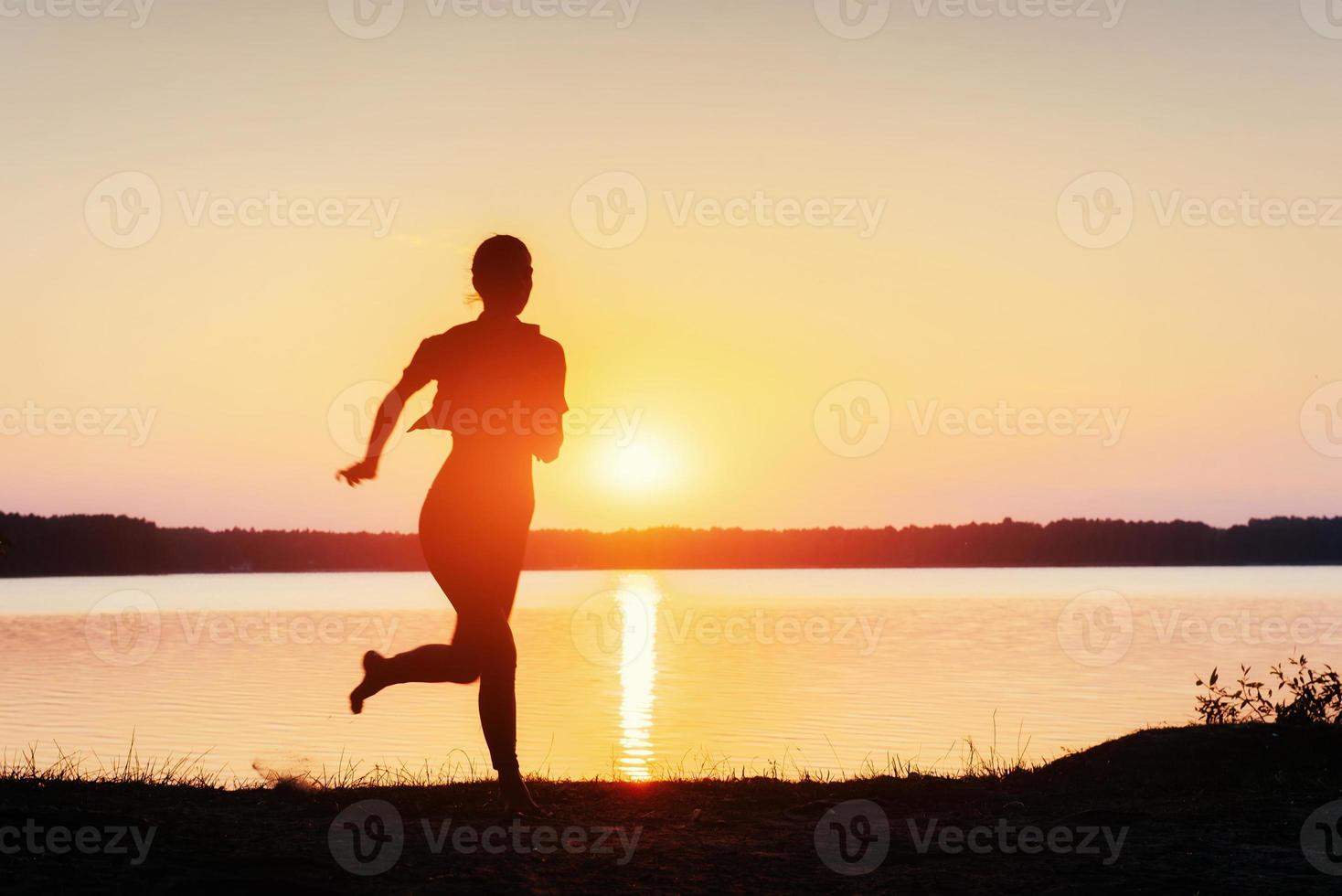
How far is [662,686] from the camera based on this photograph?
3656 centimetres

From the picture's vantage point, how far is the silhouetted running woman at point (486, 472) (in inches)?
250

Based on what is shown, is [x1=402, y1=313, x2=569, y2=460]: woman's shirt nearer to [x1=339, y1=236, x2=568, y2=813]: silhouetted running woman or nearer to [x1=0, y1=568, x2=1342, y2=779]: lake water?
[x1=339, y1=236, x2=568, y2=813]: silhouetted running woman

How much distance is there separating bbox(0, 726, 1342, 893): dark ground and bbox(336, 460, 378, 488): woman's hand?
1.66m

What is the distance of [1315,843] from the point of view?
19.9ft

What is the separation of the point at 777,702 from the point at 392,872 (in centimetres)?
2638

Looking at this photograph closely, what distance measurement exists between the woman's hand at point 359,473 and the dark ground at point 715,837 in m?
A: 1.66

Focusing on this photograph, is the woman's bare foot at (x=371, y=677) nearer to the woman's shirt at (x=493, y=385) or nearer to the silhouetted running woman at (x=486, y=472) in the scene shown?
the silhouetted running woman at (x=486, y=472)

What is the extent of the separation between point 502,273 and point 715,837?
10.0 feet

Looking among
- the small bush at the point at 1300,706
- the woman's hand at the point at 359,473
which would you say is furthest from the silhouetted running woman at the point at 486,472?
the small bush at the point at 1300,706

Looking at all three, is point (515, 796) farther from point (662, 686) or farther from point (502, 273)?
Result: point (662, 686)

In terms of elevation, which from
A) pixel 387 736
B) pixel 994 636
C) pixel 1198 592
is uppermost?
pixel 1198 592

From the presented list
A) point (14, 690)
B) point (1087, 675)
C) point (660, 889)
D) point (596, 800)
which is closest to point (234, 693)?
point (14, 690)

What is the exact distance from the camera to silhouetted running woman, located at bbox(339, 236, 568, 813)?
6.34m

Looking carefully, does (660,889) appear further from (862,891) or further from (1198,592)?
(1198,592)
